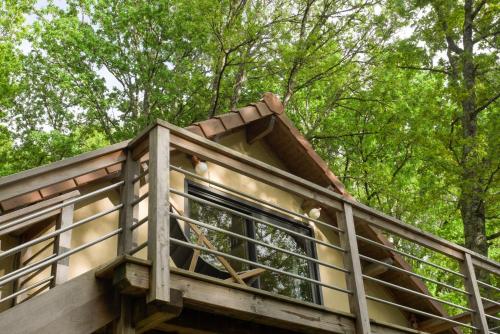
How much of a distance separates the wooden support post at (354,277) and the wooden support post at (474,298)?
6.27 feet

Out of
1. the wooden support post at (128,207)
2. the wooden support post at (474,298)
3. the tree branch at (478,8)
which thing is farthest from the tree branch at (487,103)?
the wooden support post at (128,207)

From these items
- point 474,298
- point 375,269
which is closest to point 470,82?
point 375,269

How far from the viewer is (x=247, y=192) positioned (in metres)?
8.24

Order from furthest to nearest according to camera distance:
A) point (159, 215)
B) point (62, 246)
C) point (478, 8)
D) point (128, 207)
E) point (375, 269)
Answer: point (478, 8), point (375, 269), point (62, 246), point (128, 207), point (159, 215)

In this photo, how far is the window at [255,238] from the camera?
740 cm

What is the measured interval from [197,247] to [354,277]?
192cm

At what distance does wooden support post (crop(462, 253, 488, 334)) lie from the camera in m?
6.58

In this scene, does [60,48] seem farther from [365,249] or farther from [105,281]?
[105,281]

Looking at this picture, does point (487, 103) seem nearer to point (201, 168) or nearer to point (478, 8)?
point (478, 8)

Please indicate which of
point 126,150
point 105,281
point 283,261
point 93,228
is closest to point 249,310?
point 105,281

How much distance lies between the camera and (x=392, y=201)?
16.2 m

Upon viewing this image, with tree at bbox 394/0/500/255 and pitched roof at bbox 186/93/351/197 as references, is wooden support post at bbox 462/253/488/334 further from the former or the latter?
tree at bbox 394/0/500/255

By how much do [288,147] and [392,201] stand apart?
814 centimetres

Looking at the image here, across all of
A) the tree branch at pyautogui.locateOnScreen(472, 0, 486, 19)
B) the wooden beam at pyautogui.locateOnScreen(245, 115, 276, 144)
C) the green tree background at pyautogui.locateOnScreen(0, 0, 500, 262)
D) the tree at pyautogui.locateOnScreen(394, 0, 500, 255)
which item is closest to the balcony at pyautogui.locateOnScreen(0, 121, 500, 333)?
the wooden beam at pyautogui.locateOnScreen(245, 115, 276, 144)
